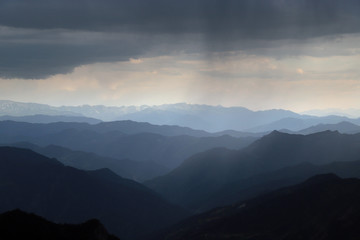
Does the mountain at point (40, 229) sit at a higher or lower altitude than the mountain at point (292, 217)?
higher

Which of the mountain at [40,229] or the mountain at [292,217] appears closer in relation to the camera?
the mountain at [40,229]

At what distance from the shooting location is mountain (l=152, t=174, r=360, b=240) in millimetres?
123938

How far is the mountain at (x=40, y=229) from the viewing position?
71375 millimetres

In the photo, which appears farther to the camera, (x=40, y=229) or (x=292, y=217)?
(x=292, y=217)

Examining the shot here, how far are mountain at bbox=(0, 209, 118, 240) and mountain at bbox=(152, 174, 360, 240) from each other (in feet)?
219

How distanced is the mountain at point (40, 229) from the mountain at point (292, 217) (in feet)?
219

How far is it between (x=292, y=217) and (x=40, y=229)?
299 ft

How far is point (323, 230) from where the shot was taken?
122938mm

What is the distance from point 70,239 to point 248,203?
350 feet

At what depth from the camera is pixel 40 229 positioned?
74.8 metres

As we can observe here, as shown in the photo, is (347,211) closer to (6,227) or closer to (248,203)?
(248,203)

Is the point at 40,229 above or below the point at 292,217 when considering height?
above

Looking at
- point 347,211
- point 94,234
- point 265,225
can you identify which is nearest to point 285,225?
point 265,225

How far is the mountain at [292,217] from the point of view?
123938 millimetres
